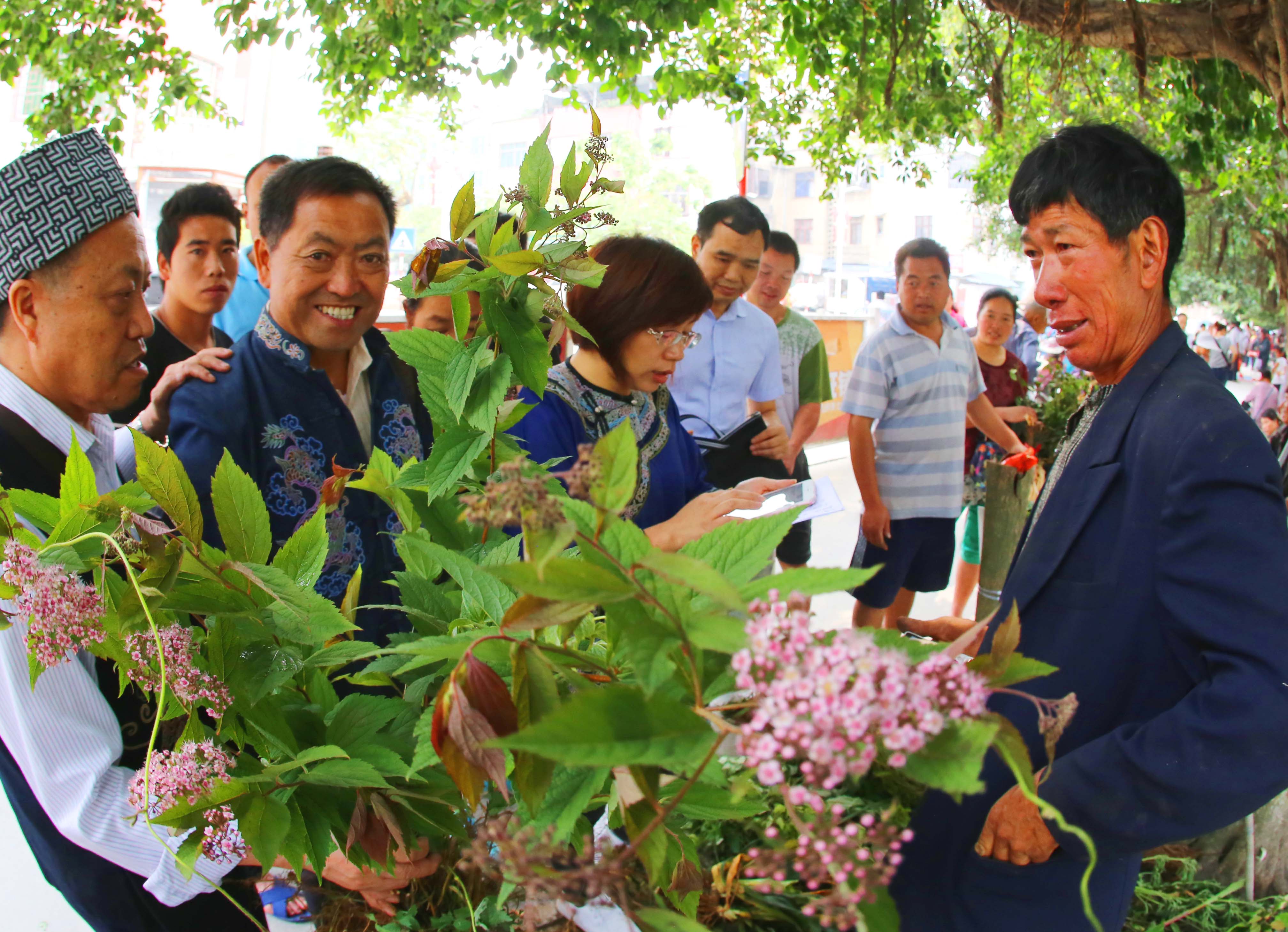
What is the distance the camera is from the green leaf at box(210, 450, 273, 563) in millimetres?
782

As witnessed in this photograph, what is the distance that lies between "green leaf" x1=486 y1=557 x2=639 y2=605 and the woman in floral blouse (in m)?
4.82

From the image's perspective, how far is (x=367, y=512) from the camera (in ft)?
5.89

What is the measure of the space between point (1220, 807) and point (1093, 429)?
21.1 inches

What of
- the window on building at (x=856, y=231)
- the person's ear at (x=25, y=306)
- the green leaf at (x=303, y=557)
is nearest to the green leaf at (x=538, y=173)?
the green leaf at (x=303, y=557)

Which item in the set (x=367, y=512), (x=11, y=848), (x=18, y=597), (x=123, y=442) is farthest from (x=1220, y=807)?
(x=11, y=848)

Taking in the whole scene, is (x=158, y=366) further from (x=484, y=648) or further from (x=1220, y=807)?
(x=1220, y=807)

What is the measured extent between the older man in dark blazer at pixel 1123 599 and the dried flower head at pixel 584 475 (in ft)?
2.85

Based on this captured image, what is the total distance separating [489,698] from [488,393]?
0.32 meters

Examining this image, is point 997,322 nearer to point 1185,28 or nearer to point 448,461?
point 1185,28

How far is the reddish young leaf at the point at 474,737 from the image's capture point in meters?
0.53

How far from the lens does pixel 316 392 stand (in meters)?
1.82

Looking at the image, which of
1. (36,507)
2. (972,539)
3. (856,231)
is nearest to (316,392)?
(36,507)

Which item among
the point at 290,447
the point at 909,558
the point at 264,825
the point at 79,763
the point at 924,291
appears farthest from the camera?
the point at 909,558

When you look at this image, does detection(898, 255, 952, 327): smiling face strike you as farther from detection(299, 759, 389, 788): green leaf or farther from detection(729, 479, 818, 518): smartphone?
detection(299, 759, 389, 788): green leaf
